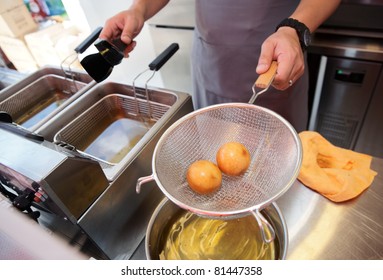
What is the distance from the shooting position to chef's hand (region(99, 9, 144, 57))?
0.87 m

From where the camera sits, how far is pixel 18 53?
2.05 m

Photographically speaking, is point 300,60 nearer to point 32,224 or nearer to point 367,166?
point 367,166

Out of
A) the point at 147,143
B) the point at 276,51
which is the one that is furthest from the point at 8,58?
the point at 276,51

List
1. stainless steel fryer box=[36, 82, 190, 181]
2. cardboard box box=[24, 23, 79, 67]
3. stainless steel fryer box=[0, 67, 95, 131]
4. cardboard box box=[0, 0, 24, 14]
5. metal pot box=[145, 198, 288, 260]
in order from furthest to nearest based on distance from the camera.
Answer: cardboard box box=[24, 23, 79, 67], cardboard box box=[0, 0, 24, 14], stainless steel fryer box=[0, 67, 95, 131], stainless steel fryer box=[36, 82, 190, 181], metal pot box=[145, 198, 288, 260]

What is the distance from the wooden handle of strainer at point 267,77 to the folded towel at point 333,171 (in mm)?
249

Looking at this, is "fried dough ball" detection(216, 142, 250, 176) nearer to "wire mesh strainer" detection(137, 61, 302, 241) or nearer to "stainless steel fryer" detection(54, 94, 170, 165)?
"wire mesh strainer" detection(137, 61, 302, 241)

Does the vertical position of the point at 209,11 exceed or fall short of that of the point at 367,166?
it exceeds it

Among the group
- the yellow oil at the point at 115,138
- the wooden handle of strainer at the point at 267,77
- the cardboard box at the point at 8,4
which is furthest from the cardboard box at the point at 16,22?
the wooden handle of strainer at the point at 267,77

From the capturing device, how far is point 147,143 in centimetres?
72

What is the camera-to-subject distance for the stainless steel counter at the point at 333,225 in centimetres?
59

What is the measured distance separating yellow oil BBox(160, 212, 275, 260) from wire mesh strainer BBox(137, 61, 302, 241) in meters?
0.07

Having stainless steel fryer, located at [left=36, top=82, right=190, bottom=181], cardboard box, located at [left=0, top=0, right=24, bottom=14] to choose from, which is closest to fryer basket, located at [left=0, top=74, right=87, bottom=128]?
stainless steel fryer, located at [left=36, top=82, right=190, bottom=181]

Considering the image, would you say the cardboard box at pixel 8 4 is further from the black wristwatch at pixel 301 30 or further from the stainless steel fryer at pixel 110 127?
the black wristwatch at pixel 301 30

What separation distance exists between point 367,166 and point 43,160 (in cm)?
77
